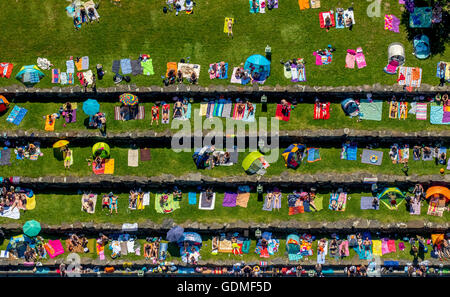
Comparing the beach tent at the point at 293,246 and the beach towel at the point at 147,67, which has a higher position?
the beach towel at the point at 147,67

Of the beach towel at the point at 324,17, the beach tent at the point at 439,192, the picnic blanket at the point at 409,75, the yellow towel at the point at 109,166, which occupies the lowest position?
the beach tent at the point at 439,192

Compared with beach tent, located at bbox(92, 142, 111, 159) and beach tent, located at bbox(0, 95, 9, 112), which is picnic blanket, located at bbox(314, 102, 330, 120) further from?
beach tent, located at bbox(0, 95, 9, 112)

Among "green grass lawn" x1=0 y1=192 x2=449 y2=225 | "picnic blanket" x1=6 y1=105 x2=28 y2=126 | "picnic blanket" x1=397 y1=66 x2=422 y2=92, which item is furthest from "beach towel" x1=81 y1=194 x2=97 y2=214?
"picnic blanket" x1=397 y1=66 x2=422 y2=92

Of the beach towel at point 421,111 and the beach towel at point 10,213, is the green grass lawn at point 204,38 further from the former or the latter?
the beach towel at point 10,213

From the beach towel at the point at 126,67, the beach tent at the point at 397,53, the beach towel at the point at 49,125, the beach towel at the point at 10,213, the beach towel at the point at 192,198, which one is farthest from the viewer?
the beach towel at the point at 126,67

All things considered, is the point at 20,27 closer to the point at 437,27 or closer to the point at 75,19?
the point at 75,19

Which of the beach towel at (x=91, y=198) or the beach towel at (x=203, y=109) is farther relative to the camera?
the beach towel at (x=203, y=109)

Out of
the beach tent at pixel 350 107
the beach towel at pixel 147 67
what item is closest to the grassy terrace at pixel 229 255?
the beach tent at pixel 350 107
